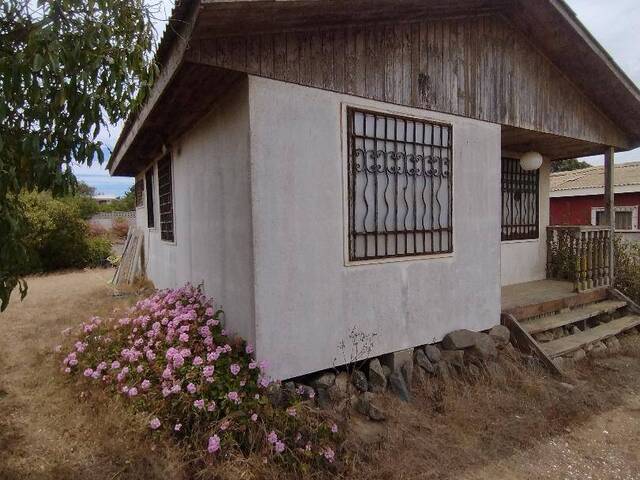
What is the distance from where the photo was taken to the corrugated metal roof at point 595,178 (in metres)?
15.9

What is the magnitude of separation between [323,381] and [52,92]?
2958 millimetres

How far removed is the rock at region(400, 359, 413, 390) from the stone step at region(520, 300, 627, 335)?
6.95ft

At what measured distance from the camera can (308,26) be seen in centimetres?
366

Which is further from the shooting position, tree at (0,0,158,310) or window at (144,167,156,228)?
window at (144,167,156,228)

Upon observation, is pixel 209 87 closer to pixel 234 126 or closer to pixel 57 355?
pixel 234 126

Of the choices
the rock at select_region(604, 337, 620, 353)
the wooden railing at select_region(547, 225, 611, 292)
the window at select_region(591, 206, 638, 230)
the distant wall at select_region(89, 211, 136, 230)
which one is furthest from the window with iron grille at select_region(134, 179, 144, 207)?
the window at select_region(591, 206, 638, 230)

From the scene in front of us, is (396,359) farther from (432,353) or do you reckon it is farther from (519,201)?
(519,201)

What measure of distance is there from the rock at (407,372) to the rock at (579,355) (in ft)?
8.48

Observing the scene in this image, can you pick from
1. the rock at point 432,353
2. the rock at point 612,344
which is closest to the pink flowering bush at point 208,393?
the rock at point 432,353

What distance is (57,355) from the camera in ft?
16.0

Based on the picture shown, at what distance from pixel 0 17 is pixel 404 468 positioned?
148 inches

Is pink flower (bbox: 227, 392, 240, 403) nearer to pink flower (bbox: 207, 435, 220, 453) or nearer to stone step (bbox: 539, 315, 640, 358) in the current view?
pink flower (bbox: 207, 435, 220, 453)

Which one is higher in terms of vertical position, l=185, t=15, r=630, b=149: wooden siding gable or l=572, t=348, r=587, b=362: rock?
l=185, t=15, r=630, b=149: wooden siding gable

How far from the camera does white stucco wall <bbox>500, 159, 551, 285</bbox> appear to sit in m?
7.80
